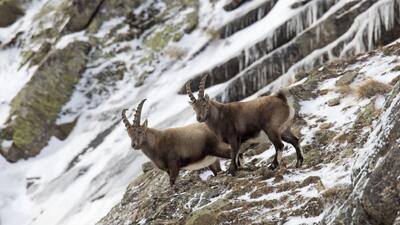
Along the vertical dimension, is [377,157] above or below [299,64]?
above

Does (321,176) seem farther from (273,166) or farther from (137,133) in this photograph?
(137,133)

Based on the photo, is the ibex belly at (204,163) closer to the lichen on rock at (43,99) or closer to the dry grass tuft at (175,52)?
the dry grass tuft at (175,52)

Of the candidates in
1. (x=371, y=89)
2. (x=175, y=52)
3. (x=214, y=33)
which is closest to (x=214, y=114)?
(x=371, y=89)

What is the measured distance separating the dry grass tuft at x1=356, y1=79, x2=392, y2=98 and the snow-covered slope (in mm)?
11392

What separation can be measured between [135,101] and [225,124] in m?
21.5

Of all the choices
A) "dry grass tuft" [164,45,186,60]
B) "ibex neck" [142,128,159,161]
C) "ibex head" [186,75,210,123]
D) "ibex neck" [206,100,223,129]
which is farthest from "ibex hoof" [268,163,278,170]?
"dry grass tuft" [164,45,186,60]

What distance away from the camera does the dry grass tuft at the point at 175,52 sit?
35.3 m

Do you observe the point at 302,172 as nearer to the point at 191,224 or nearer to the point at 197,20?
the point at 191,224

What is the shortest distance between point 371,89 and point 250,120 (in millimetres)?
3440

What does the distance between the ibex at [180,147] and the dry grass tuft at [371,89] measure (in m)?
3.46

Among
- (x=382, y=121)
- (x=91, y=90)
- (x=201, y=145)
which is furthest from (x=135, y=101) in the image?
(x=382, y=121)

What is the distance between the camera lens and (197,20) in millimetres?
36719

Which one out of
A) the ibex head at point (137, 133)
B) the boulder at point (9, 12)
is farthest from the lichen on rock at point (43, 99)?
the ibex head at point (137, 133)

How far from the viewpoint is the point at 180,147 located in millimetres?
13141
